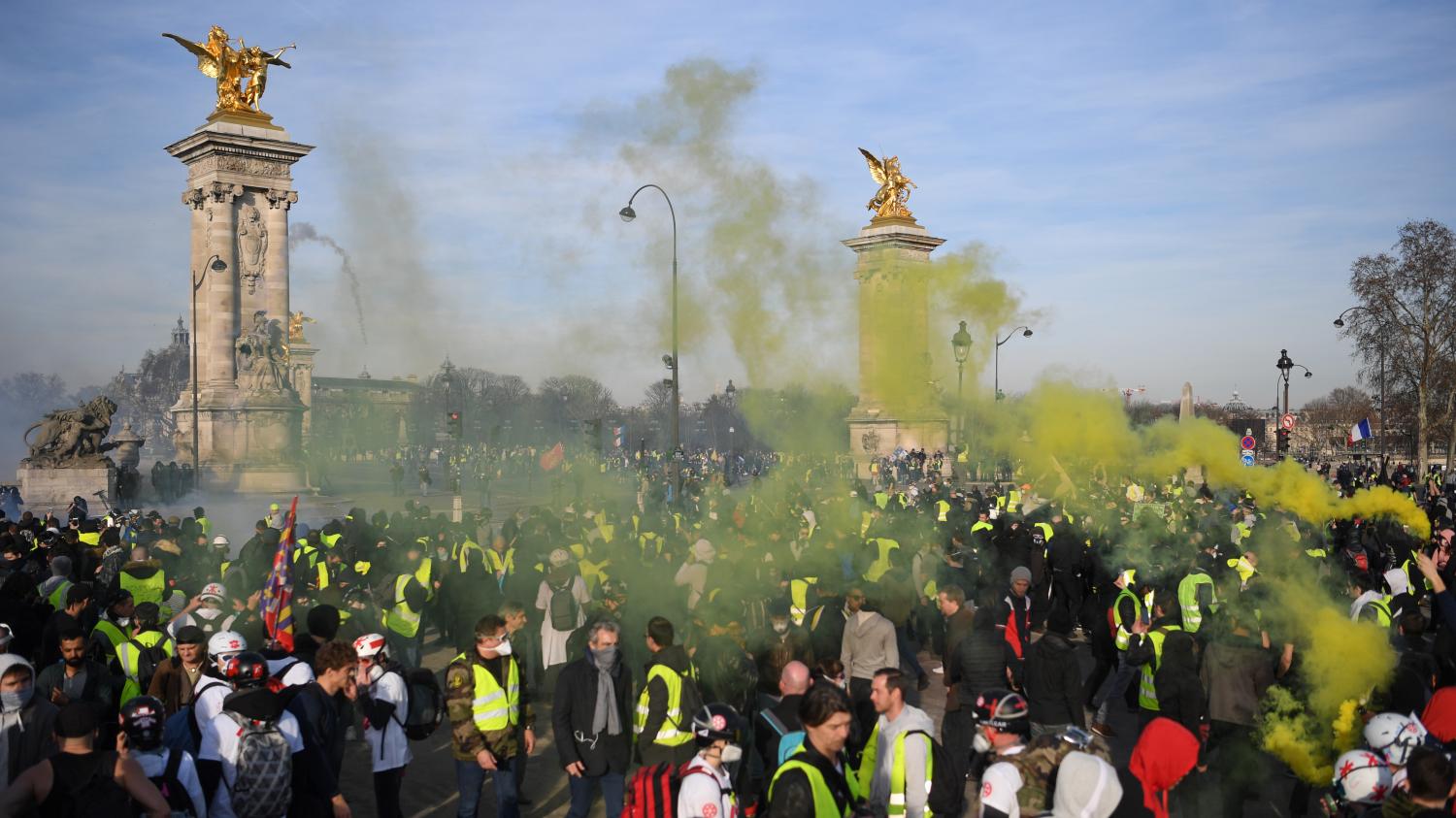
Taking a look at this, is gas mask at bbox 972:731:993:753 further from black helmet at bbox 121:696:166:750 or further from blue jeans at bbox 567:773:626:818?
black helmet at bbox 121:696:166:750

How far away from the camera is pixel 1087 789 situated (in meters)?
5.09

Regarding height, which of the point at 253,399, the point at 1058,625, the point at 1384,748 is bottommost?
the point at 1058,625

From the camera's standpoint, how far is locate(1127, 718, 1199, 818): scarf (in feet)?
20.4

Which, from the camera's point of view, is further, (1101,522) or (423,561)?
(1101,522)

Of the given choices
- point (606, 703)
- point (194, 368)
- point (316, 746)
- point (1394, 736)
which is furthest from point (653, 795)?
point (194, 368)

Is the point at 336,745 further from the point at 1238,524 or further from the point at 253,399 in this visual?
the point at 253,399

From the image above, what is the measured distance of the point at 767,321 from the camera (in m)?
31.3

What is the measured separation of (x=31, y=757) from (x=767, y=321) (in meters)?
26.0

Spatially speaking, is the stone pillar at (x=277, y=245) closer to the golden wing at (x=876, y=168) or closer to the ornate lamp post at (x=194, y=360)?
the ornate lamp post at (x=194, y=360)

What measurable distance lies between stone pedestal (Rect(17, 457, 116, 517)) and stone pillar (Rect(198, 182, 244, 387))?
6708 mm

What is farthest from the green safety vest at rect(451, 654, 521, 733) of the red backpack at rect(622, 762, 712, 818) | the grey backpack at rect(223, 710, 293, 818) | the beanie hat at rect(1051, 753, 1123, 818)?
the beanie hat at rect(1051, 753, 1123, 818)

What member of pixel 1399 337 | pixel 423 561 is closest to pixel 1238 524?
pixel 423 561

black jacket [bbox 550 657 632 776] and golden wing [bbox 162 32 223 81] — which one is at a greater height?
golden wing [bbox 162 32 223 81]

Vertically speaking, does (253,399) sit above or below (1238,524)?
above
